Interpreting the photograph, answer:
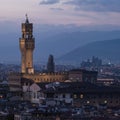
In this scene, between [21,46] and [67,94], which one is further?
[21,46]

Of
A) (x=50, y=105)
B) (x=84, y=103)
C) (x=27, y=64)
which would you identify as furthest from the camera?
(x=27, y=64)

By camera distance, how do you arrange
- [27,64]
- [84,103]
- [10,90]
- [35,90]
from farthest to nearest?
[27,64] → [10,90] → [35,90] → [84,103]

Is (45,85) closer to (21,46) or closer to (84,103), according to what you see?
(84,103)

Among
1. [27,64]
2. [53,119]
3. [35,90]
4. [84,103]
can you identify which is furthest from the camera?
[27,64]

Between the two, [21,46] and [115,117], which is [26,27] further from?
[115,117]

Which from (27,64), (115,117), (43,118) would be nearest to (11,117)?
(43,118)

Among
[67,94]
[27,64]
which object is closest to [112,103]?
[67,94]

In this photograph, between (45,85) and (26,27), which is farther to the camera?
(26,27)

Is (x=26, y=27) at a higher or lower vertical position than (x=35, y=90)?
higher

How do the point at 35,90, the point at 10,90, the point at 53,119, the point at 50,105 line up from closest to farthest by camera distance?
the point at 53,119
the point at 50,105
the point at 35,90
the point at 10,90

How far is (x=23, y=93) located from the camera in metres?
95.6

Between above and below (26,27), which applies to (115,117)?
below

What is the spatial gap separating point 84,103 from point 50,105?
887 cm

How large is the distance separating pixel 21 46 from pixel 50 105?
46.4 metres
